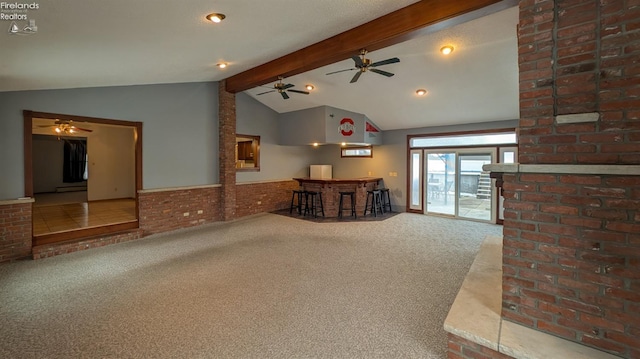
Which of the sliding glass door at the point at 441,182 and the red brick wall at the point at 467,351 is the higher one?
the sliding glass door at the point at 441,182

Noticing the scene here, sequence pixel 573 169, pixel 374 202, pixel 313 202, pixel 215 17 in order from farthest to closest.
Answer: pixel 374 202 < pixel 313 202 < pixel 215 17 < pixel 573 169

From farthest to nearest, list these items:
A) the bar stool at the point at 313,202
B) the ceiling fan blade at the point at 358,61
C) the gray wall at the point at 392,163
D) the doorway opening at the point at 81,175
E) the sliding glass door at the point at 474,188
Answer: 1. the gray wall at the point at 392,163
2. the bar stool at the point at 313,202
3. the sliding glass door at the point at 474,188
4. the doorway opening at the point at 81,175
5. the ceiling fan blade at the point at 358,61

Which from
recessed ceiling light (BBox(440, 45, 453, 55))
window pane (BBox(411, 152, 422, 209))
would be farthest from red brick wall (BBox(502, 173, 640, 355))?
window pane (BBox(411, 152, 422, 209))

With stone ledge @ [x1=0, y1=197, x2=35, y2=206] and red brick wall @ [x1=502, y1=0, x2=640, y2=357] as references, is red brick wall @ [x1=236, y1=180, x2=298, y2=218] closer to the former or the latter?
stone ledge @ [x1=0, y1=197, x2=35, y2=206]

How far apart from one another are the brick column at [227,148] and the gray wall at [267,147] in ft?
1.97

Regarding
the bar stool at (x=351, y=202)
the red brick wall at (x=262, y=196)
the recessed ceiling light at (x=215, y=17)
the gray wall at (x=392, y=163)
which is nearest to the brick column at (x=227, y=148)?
the red brick wall at (x=262, y=196)

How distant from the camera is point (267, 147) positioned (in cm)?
836

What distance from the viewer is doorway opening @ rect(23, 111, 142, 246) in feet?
16.6

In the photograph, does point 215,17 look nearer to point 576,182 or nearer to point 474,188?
point 576,182

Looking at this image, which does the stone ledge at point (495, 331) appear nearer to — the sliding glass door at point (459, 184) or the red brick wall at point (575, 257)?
the red brick wall at point (575, 257)

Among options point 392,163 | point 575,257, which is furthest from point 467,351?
point 392,163

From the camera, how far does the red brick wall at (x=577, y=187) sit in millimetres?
1638

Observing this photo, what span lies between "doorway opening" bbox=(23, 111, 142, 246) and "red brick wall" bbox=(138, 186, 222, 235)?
8.7 inches

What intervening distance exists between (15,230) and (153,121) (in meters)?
2.76
